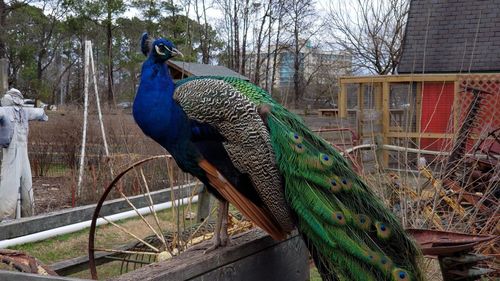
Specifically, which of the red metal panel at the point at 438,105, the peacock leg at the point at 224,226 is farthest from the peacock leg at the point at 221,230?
the red metal panel at the point at 438,105

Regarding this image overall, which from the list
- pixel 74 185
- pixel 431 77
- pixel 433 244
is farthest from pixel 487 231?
pixel 431 77

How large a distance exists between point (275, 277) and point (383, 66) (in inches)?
968

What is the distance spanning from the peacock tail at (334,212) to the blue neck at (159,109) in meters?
0.09

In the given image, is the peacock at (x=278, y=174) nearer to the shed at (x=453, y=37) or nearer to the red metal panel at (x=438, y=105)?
the red metal panel at (x=438, y=105)

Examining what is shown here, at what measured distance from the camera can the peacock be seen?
2914 mm

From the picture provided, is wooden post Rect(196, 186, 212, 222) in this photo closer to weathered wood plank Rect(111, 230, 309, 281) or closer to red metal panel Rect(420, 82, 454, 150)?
weathered wood plank Rect(111, 230, 309, 281)

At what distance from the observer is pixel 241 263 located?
3.21 meters

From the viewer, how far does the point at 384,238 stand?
2.97 metres

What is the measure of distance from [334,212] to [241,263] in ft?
1.92

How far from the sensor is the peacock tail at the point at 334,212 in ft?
9.43

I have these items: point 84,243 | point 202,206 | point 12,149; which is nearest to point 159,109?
point 202,206

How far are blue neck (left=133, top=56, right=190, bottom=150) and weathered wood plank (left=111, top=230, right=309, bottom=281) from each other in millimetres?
611

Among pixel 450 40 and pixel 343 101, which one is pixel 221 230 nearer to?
pixel 343 101

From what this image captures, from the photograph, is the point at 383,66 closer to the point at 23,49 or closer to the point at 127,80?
the point at 127,80
